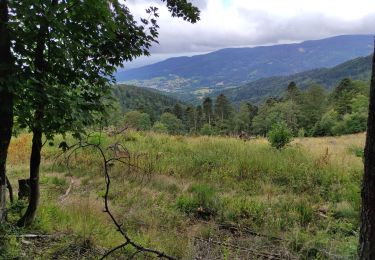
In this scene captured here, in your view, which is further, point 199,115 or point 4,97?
point 199,115

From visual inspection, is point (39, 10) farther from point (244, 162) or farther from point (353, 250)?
point (244, 162)

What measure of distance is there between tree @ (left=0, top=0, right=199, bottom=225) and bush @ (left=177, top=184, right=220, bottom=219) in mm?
3108

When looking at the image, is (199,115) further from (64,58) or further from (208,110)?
(64,58)

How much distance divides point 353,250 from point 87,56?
370 centimetres

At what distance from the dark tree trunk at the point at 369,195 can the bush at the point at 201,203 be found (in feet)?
16.1

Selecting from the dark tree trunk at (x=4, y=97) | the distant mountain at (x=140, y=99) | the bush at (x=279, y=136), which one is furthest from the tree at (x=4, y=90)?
the distant mountain at (x=140, y=99)

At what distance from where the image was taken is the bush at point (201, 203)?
6.84m

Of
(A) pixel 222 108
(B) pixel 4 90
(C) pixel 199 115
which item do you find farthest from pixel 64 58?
(C) pixel 199 115

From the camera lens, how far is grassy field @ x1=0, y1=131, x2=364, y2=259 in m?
4.46

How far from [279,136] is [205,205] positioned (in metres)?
5.55

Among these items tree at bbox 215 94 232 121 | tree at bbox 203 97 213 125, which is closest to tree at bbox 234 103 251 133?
tree at bbox 215 94 232 121

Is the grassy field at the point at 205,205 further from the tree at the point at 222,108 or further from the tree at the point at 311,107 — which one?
the tree at the point at 222,108

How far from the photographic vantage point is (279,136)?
11781 millimetres

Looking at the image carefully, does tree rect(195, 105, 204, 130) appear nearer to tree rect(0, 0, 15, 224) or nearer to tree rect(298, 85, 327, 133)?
tree rect(298, 85, 327, 133)
